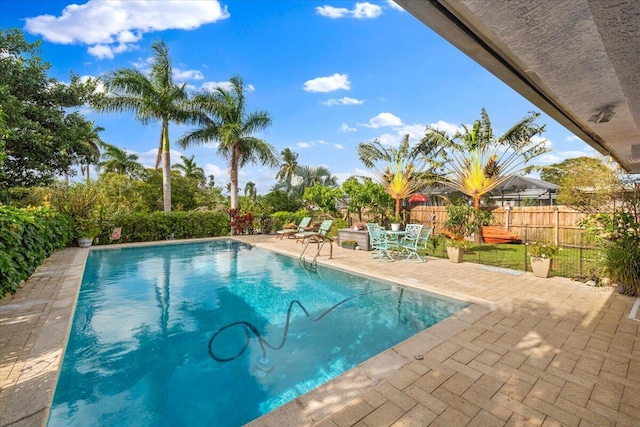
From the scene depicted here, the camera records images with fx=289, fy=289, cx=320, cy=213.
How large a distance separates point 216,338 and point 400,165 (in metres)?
13.8

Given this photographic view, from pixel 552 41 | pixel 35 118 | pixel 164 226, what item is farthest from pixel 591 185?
pixel 35 118

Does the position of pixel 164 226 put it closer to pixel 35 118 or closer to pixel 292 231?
pixel 292 231

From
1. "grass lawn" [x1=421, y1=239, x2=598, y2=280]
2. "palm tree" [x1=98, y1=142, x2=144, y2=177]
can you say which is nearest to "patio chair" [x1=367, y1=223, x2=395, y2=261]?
"grass lawn" [x1=421, y1=239, x2=598, y2=280]

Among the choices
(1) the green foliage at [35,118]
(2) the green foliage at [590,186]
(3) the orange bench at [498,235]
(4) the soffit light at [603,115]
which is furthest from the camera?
(3) the orange bench at [498,235]

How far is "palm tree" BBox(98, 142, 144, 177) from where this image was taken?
1151 inches

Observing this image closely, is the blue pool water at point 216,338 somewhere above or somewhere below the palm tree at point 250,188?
below

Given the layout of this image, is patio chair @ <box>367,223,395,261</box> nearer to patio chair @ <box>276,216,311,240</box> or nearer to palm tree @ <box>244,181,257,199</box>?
patio chair @ <box>276,216,311,240</box>

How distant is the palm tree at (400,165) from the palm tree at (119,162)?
24.4m

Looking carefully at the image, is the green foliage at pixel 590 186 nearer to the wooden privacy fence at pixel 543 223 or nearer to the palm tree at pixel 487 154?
the wooden privacy fence at pixel 543 223

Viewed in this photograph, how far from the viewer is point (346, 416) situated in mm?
2402

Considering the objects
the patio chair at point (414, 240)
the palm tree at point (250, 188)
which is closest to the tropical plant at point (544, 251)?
the patio chair at point (414, 240)

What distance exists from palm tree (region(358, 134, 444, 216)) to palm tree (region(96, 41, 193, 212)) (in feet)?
37.7

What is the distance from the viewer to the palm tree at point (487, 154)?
42.7 ft

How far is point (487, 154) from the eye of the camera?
13.2 metres
